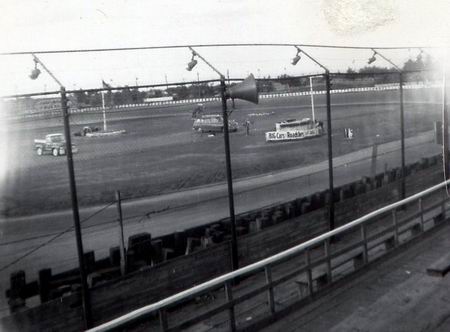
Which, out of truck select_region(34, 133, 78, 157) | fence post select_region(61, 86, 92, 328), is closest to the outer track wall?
fence post select_region(61, 86, 92, 328)

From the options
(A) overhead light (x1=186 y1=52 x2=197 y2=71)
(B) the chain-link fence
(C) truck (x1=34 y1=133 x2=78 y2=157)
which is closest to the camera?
(A) overhead light (x1=186 y1=52 x2=197 y2=71)

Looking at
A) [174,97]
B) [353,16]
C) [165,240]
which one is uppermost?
[353,16]

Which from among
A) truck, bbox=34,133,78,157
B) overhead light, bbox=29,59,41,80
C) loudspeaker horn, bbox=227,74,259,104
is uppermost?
overhead light, bbox=29,59,41,80

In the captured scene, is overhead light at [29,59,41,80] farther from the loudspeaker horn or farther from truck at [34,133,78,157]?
truck at [34,133,78,157]

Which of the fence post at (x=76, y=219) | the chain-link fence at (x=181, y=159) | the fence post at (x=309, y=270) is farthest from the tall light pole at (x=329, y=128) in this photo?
the fence post at (x=76, y=219)

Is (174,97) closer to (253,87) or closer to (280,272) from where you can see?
(253,87)

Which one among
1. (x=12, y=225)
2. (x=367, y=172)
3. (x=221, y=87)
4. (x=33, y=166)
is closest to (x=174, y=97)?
(x=221, y=87)
